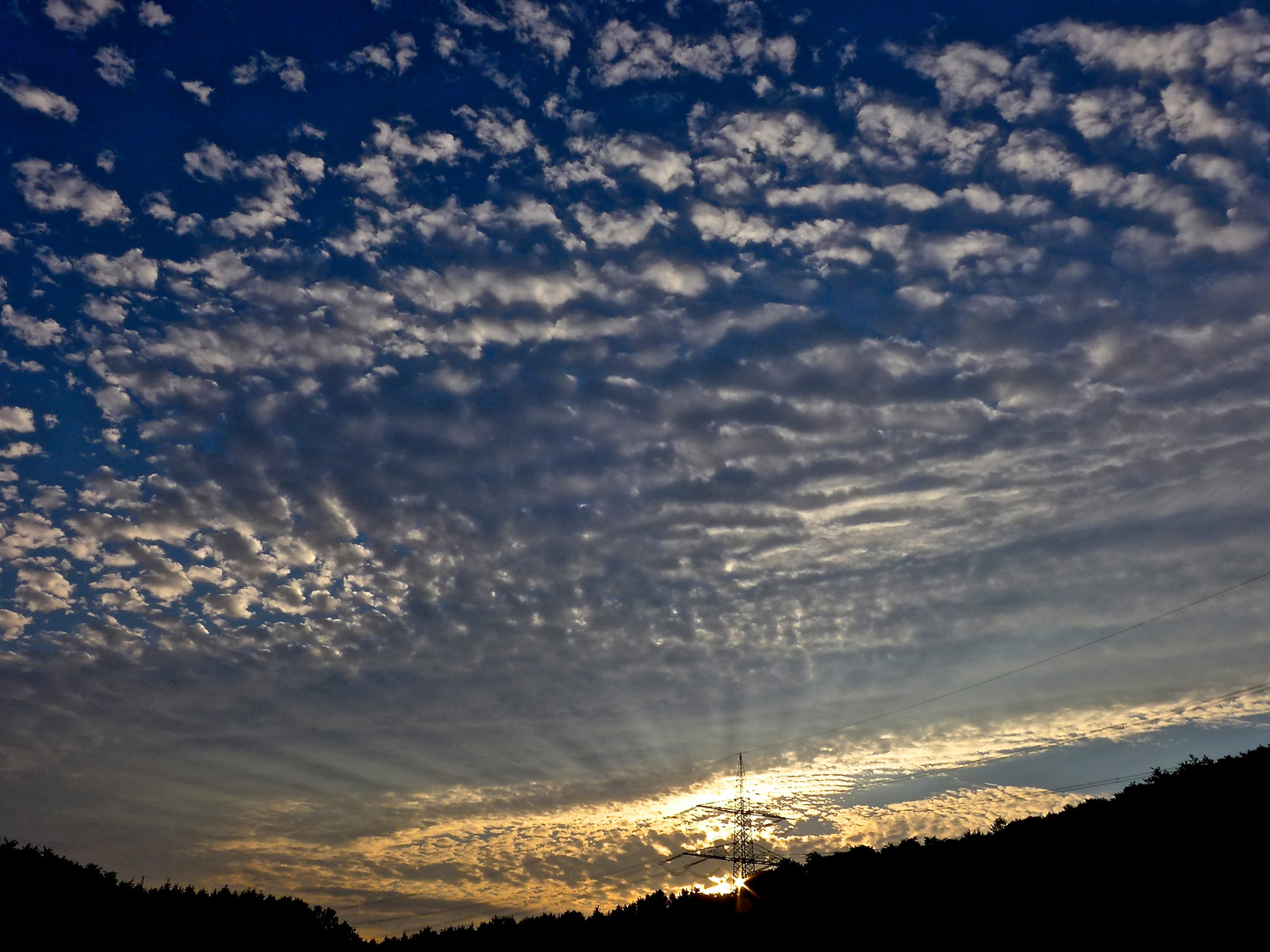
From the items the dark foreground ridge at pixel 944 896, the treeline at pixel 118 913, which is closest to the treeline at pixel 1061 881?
the dark foreground ridge at pixel 944 896

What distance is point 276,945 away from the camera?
68.1 meters

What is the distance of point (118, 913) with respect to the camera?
57062 millimetres

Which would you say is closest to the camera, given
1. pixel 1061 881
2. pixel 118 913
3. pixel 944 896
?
pixel 1061 881

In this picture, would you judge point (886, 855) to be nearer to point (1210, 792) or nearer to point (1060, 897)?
point (1060, 897)

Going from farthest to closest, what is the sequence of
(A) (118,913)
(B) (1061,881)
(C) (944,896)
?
(A) (118,913)
(C) (944,896)
(B) (1061,881)

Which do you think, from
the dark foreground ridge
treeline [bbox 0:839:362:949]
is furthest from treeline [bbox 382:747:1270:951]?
treeline [bbox 0:839:362:949]

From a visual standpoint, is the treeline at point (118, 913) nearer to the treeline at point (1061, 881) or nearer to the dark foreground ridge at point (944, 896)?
the dark foreground ridge at point (944, 896)

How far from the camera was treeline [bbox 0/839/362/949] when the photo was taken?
2025 inches

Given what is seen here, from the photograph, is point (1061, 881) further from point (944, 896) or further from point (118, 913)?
point (118, 913)

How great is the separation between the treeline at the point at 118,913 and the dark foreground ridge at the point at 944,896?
12cm

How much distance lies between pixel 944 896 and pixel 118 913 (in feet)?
175

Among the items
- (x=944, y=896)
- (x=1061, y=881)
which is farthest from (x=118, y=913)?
(x=1061, y=881)

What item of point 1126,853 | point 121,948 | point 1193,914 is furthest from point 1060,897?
point 121,948

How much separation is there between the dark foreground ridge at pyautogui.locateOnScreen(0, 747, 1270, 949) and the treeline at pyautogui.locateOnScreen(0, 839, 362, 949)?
0.39 ft
